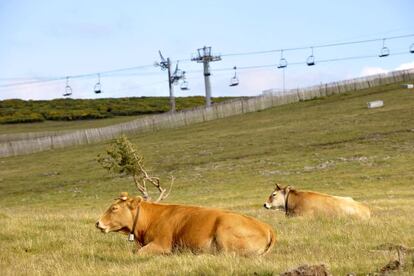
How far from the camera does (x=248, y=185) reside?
43.6 m

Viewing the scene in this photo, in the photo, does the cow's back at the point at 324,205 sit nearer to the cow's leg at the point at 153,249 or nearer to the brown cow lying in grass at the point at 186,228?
the brown cow lying in grass at the point at 186,228

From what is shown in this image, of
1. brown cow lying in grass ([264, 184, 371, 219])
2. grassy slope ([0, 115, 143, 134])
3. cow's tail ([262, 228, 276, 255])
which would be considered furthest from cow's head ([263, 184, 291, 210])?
grassy slope ([0, 115, 143, 134])

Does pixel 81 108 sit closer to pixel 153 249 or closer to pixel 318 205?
pixel 318 205

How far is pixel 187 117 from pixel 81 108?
165 feet

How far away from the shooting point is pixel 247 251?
40.3ft

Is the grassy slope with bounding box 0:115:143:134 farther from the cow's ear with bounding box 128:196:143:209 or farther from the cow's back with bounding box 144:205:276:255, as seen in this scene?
the cow's back with bounding box 144:205:276:255

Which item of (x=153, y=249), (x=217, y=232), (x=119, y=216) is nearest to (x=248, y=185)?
(x=119, y=216)

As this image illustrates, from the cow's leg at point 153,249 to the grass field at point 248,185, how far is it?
26 cm

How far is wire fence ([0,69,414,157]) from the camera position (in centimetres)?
8557

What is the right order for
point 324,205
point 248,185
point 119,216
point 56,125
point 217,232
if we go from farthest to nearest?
1. point 56,125
2. point 248,185
3. point 324,205
4. point 119,216
5. point 217,232

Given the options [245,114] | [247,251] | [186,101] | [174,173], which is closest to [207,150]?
[174,173]

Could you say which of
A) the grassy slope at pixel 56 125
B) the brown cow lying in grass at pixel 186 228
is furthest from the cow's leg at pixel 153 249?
the grassy slope at pixel 56 125

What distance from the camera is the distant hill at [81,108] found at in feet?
416

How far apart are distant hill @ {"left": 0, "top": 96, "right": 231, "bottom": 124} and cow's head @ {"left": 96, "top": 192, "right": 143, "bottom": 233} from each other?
370 feet
